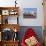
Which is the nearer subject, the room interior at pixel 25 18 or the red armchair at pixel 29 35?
the red armchair at pixel 29 35

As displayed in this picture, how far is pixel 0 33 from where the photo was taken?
500 centimetres

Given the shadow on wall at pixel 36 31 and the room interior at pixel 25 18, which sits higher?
the room interior at pixel 25 18

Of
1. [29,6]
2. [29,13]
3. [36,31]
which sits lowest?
[36,31]

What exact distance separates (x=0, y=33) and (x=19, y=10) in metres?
1.02

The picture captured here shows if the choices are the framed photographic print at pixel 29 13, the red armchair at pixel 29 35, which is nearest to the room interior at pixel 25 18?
Answer: the framed photographic print at pixel 29 13

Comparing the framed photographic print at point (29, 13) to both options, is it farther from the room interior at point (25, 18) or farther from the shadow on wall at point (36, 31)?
the shadow on wall at point (36, 31)

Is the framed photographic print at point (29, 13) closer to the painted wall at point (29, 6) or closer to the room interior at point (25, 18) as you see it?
the room interior at point (25, 18)

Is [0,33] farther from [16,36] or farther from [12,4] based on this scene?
[12,4]

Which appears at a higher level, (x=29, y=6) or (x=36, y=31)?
(x=29, y=6)

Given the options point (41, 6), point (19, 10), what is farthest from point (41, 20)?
point (19, 10)

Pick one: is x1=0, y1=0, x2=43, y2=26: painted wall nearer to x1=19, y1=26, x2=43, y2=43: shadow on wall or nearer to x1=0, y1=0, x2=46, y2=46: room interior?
x1=0, y1=0, x2=46, y2=46: room interior

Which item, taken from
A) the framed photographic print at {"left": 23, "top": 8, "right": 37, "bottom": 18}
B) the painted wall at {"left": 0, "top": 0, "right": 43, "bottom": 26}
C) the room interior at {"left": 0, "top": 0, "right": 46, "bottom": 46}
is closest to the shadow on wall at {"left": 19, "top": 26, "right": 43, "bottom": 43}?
the room interior at {"left": 0, "top": 0, "right": 46, "bottom": 46}

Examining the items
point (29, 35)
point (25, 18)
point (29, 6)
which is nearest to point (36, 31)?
point (29, 35)

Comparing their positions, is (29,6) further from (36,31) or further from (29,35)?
(29,35)
